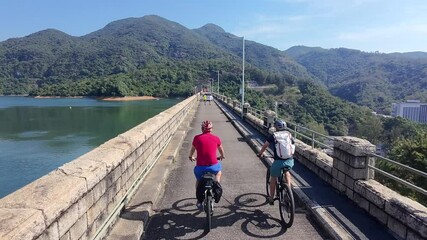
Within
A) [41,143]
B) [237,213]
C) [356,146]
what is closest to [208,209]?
[237,213]

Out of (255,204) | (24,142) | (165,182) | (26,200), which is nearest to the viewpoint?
(26,200)

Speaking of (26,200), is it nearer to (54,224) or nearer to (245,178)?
(54,224)

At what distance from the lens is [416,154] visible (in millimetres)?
23188

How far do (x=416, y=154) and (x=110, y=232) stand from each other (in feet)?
78.4

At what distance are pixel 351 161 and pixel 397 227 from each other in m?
1.63

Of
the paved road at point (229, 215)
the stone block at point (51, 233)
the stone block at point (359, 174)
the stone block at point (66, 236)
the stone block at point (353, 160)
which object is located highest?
the stone block at point (51, 233)

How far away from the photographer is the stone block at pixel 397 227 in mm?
4695

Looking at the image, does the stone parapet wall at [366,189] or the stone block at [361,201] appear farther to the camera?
the stone block at [361,201]

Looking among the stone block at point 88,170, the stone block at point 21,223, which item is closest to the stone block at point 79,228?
the stone block at point 88,170

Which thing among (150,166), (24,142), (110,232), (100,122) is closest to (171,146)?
(150,166)

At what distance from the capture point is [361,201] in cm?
592

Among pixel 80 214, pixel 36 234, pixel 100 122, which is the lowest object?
pixel 100 122

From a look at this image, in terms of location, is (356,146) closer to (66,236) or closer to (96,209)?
(96,209)

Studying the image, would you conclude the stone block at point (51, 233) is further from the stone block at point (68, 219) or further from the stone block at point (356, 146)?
the stone block at point (356, 146)
